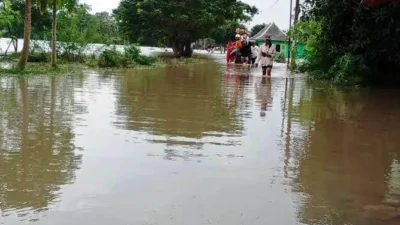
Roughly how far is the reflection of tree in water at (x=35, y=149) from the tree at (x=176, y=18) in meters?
27.5

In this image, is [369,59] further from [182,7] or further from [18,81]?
[182,7]

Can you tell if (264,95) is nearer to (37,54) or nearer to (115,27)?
(37,54)

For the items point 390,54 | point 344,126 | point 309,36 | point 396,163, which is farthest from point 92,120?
point 309,36

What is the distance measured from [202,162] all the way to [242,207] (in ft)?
5.10

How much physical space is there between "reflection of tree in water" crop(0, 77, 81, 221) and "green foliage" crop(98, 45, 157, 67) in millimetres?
12900

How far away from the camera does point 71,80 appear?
53.0 ft

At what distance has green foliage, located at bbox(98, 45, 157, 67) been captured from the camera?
24.5 meters

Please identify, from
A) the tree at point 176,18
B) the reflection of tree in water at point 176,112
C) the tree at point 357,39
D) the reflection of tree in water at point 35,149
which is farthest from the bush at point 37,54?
the reflection of tree in water at point 35,149

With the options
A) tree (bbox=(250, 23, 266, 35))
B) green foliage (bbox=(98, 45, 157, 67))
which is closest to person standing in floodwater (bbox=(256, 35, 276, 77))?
green foliage (bbox=(98, 45, 157, 67))

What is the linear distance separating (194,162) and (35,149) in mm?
1997

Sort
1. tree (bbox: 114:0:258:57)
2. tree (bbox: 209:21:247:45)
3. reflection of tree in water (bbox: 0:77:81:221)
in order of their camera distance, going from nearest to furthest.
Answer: reflection of tree in water (bbox: 0:77:81:221) < tree (bbox: 114:0:258:57) < tree (bbox: 209:21:247:45)

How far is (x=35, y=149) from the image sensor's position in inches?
254

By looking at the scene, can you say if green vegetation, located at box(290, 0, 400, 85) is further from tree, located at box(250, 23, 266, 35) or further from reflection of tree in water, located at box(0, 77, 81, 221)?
tree, located at box(250, 23, 266, 35)

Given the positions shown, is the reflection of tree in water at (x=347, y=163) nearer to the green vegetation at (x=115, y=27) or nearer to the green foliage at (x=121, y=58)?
the green vegetation at (x=115, y=27)
